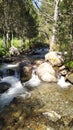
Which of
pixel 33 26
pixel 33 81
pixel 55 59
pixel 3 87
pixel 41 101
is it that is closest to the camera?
pixel 41 101

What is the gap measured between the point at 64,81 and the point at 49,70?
5.01ft

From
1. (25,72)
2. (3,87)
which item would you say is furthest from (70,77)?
(3,87)

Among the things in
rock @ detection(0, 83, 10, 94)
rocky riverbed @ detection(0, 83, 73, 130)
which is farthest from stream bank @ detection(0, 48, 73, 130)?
rock @ detection(0, 83, 10, 94)

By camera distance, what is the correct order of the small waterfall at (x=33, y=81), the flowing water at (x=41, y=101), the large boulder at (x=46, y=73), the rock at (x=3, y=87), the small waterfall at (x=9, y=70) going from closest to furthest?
1. the flowing water at (x=41, y=101)
2. the rock at (x=3, y=87)
3. the small waterfall at (x=33, y=81)
4. the large boulder at (x=46, y=73)
5. the small waterfall at (x=9, y=70)

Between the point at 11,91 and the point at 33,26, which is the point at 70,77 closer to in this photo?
the point at 11,91

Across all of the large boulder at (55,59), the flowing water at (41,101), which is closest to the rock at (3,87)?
the flowing water at (41,101)

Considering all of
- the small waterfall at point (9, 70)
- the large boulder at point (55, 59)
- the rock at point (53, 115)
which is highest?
the large boulder at point (55, 59)

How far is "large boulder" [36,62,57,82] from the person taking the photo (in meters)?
15.9

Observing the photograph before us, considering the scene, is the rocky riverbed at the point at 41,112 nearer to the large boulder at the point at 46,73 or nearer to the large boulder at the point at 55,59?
the large boulder at the point at 46,73

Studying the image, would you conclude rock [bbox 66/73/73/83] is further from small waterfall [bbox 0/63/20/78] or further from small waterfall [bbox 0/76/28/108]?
small waterfall [bbox 0/63/20/78]

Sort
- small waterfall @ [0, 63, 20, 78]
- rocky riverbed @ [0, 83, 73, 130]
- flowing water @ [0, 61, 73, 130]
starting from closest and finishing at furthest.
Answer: rocky riverbed @ [0, 83, 73, 130]
flowing water @ [0, 61, 73, 130]
small waterfall @ [0, 63, 20, 78]

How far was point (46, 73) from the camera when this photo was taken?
1623cm

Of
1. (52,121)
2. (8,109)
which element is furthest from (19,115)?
(52,121)

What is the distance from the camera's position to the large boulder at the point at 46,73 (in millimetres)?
15899
